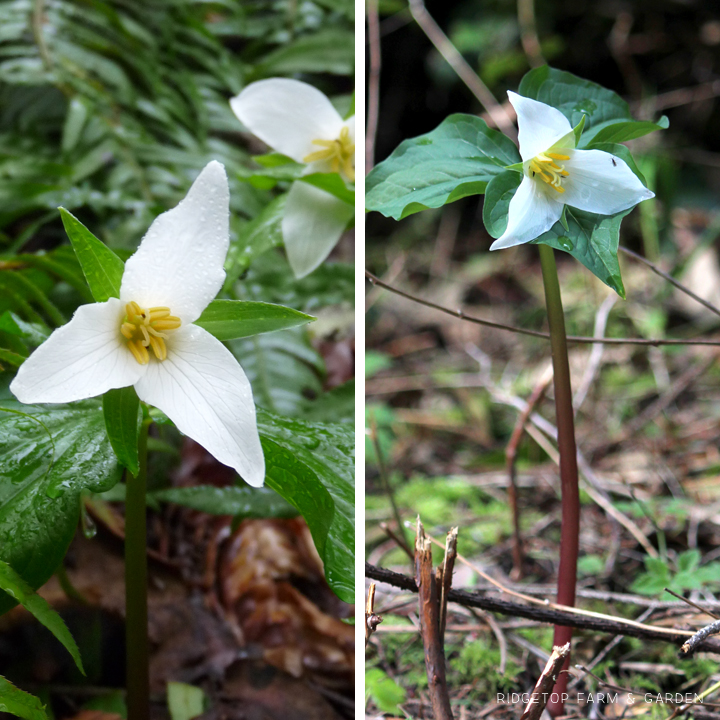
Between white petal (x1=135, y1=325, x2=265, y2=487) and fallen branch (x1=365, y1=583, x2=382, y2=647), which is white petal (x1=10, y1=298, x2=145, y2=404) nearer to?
white petal (x1=135, y1=325, x2=265, y2=487)

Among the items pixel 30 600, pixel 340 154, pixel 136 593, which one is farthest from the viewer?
pixel 340 154

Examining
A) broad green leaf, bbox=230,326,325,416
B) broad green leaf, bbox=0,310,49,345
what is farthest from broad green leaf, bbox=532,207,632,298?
broad green leaf, bbox=230,326,325,416

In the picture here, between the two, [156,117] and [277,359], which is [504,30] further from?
[277,359]

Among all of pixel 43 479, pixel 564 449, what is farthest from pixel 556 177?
pixel 43 479

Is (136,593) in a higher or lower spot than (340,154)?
lower

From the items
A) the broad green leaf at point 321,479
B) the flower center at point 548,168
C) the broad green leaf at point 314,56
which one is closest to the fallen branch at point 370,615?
the broad green leaf at point 321,479

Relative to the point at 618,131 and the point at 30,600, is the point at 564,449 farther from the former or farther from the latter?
the point at 30,600
